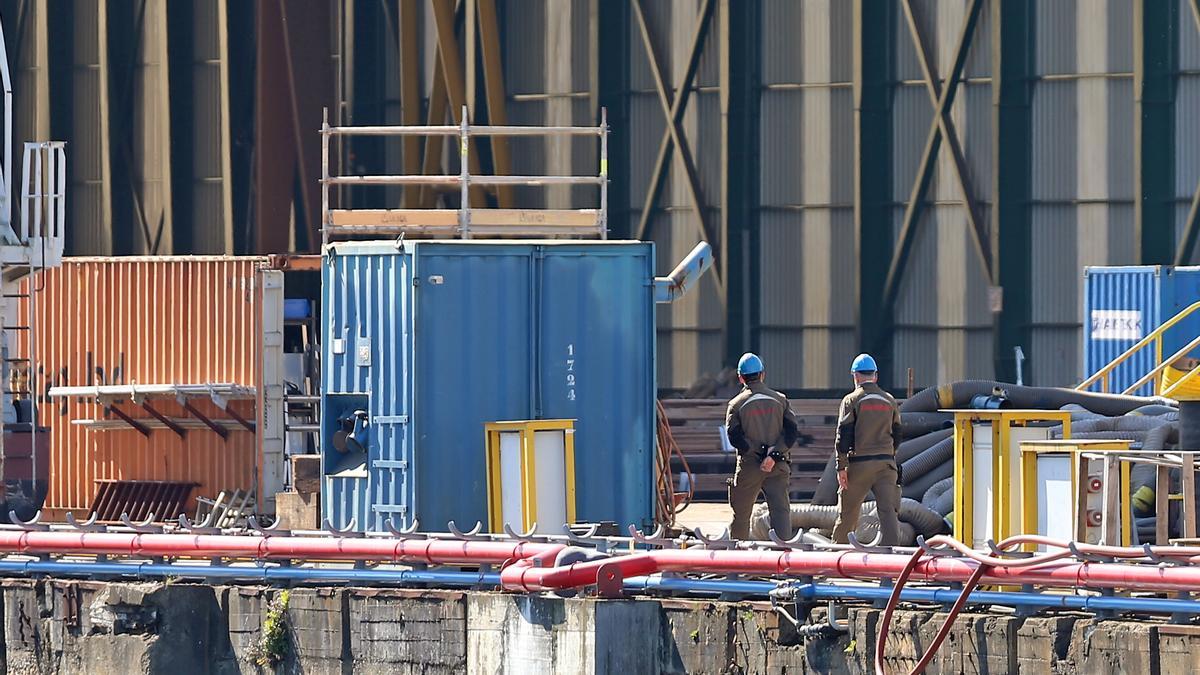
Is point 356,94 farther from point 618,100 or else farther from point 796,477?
point 796,477

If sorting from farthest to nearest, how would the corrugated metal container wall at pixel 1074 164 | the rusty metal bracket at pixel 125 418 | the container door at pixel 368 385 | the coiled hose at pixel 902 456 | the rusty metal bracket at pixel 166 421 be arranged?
the corrugated metal container wall at pixel 1074 164, the rusty metal bracket at pixel 125 418, the rusty metal bracket at pixel 166 421, the coiled hose at pixel 902 456, the container door at pixel 368 385

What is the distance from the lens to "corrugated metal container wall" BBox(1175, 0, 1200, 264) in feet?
108

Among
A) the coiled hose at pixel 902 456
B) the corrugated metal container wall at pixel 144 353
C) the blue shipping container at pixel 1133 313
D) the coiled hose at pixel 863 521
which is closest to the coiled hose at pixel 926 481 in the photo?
the coiled hose at pixel 902 456

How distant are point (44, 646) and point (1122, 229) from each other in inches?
838

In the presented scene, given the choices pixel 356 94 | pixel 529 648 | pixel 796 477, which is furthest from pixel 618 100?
pixel 529 648

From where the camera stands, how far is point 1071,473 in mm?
14781

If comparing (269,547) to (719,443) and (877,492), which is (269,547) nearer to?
(877,492)

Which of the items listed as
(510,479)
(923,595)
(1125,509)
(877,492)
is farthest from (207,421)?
(923,595)

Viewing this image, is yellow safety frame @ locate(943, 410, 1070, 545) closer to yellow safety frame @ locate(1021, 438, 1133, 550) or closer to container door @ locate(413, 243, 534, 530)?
yellow safety frame @ locate(1021, 438, 1133, 550)

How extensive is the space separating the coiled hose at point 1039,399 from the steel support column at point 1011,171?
A: 11942 millimetres

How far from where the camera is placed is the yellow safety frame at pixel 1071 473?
14648mm

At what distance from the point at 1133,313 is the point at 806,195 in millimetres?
7037

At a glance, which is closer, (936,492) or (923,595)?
(923,595)

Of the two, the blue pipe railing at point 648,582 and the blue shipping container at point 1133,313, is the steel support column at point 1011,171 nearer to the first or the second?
the blue shipping container at point 1133,313
